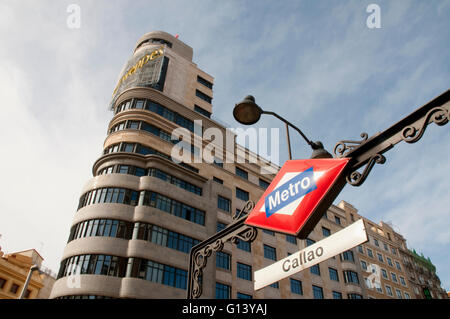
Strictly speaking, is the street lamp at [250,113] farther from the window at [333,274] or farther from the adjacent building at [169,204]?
the window at [333,274]

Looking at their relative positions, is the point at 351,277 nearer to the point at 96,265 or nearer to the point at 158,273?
the point at 158,273

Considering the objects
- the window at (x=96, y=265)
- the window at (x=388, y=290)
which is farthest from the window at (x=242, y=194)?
the window at (x=388, y=290)

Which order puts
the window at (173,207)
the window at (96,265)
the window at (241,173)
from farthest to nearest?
the window at (241,173), the window at (173,207), the window at (96,265)

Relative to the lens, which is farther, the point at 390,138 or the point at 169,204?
the point at 169,204

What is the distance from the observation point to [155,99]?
3334 centimetres

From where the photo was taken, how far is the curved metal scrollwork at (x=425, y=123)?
3.37m

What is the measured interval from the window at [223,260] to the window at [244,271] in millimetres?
1254

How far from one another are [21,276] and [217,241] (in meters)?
44.8

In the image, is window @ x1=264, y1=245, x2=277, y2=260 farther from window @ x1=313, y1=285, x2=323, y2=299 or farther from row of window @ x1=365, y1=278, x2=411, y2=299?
row of window @ x1=365, y1=278, x2=411, y2=299

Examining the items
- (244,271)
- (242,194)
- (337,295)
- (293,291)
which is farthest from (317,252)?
(337,295)

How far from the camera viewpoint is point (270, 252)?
109 feet

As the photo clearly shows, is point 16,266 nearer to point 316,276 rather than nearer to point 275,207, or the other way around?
point 316,276

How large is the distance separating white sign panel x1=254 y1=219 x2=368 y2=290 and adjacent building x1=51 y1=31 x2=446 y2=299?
19.4m

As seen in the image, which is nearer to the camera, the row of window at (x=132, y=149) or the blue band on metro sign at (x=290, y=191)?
the blue band on metro sign at (x=290, y=191)
